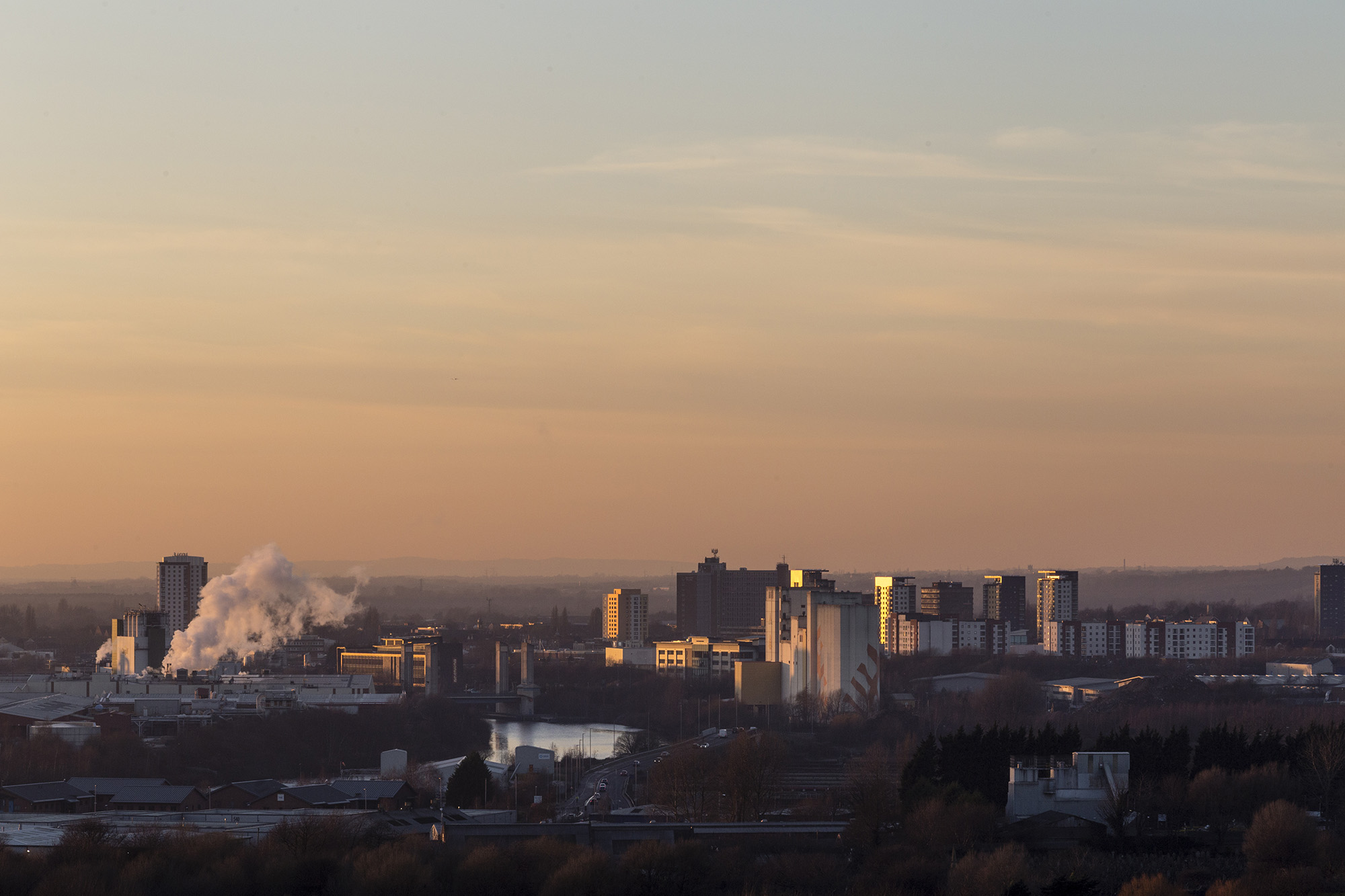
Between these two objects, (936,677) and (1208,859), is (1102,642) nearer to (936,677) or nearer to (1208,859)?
(936,677)

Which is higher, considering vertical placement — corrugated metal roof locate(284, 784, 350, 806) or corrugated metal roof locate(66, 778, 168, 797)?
corrugated metal roof locate(284, 784, 350, 806)

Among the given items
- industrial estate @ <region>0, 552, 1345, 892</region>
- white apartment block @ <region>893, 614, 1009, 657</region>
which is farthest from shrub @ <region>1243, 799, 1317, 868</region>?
white apartment block @ <region>893, 614, 1009, 657</region>

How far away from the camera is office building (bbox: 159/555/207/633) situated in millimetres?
81250

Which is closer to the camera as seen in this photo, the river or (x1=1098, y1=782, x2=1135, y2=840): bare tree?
(x1=1098, y1=782, x2=1135, y2=840): bare tree

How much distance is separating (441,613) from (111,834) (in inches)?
5123

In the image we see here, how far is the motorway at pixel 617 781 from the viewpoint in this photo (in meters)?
35.7

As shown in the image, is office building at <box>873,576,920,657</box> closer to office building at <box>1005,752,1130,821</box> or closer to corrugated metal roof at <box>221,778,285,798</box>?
corrugated metal roof at <box>221,778,285,798</box>

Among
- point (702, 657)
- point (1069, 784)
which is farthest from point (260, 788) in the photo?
point (702, 657)

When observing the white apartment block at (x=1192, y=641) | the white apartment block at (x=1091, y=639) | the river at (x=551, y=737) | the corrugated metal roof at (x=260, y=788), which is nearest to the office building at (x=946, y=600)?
the white apartment block at (x=1091, y=639)

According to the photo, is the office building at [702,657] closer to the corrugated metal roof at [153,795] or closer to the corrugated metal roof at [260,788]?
the corrugated metal roof at [260,788]

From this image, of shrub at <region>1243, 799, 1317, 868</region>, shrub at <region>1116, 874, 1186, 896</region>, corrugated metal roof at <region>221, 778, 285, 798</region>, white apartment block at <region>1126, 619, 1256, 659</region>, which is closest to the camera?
shrub at <region>1116, 874, 1186, 896</region>

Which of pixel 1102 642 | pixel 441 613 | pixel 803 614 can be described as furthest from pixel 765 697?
pixel 441 613

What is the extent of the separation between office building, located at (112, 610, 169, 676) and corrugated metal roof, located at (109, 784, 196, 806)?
3341cm

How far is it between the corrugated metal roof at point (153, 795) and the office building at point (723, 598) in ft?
237
